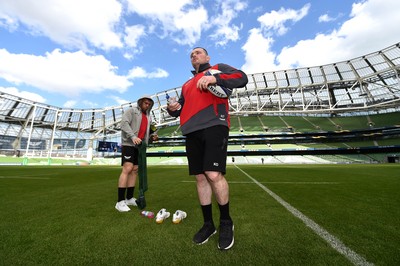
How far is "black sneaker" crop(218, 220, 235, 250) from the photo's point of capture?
66.7 inches

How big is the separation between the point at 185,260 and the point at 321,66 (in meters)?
36.8

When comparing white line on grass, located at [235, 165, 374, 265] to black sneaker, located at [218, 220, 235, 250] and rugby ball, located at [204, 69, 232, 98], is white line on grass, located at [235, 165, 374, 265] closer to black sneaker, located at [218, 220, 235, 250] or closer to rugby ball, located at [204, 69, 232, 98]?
black sneaker, located at [218, 220, 235, 250]

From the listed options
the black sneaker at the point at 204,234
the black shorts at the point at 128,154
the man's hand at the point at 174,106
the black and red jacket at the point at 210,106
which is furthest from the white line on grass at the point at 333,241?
the black shorts at the point at 128,154

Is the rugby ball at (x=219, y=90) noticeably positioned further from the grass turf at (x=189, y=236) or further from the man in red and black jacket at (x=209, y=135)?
the grass turf at (x=189, y=236)

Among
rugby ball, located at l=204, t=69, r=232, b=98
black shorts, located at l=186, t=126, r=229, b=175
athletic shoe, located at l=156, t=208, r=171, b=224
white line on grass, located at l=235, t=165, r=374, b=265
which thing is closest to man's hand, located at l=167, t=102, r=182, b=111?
black shorts, located at l=186, t=126, r=229, b=175

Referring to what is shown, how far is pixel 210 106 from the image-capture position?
7.44 ft

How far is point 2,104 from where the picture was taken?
3728cm

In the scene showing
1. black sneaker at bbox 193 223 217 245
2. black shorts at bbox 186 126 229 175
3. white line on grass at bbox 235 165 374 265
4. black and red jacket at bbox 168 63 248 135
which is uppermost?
black and red jacket at bbox 168 63 248 135

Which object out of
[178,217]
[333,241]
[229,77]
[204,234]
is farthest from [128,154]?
[333,241]

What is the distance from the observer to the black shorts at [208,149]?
2.04m

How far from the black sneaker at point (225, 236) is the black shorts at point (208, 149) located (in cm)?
47

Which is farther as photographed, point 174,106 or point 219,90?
point 174,106

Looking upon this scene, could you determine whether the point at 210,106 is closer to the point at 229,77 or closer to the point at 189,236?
the point at 229,77

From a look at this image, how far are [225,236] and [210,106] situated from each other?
1260mm
